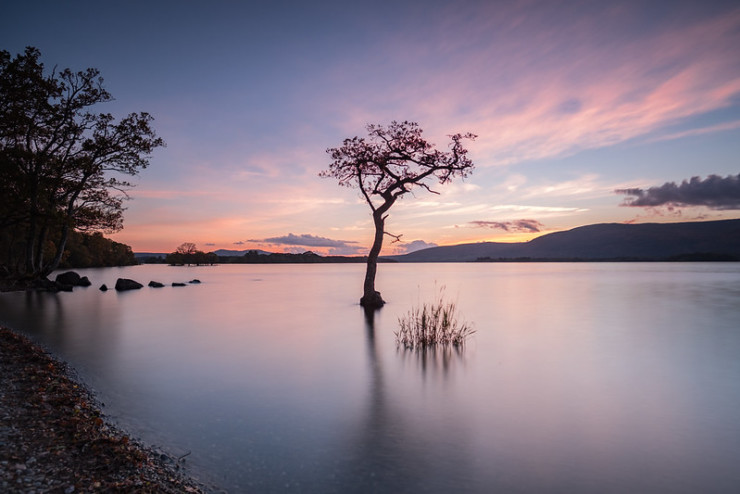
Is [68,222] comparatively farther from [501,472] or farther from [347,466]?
[501,472]

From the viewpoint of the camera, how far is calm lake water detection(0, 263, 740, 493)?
6008mm

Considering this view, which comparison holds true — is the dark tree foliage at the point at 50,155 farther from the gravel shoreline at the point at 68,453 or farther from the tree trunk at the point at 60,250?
the gravel shoreline at the point at 68,453

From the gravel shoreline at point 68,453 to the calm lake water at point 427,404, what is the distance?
724mm

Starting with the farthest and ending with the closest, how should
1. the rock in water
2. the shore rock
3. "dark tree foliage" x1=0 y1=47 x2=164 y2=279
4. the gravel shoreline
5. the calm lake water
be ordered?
the rock in water
the shore rock
"dark tree foliage" x1=0 y1=47 x2=164 y2=279
the calm lake water
the gravel shoreline

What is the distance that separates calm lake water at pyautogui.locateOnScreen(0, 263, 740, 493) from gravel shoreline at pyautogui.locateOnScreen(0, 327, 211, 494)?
0.72 meters

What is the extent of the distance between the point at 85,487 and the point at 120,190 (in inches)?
1103

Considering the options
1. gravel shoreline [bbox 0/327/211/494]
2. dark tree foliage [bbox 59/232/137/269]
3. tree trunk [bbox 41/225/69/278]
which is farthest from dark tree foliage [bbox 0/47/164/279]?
dark tree foliage [bbox 59/232/137/269]

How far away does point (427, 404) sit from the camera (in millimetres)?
9234

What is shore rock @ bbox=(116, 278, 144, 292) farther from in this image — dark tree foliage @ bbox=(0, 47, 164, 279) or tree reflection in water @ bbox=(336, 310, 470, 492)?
tree reflection in water @ bbox=(336, 310, 470, 492)

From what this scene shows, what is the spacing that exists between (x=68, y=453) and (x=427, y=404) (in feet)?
21.7

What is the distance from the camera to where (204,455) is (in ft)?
21.0

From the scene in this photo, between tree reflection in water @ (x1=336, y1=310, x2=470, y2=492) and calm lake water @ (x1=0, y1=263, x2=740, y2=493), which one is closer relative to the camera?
tree reflection in water @ (x1=336, y1=310, x2=470, y2=492)

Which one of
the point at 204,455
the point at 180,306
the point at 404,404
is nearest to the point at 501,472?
the point at 404,404

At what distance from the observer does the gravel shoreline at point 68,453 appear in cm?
454
